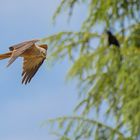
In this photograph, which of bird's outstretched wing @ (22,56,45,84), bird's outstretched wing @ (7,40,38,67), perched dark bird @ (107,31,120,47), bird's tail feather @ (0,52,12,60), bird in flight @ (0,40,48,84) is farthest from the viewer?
bird's outstretched wing @ (22,56,45,84)

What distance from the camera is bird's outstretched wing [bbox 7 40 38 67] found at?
602cm

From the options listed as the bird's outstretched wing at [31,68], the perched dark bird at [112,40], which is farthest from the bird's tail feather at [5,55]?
the perched dark bird at [112,40]

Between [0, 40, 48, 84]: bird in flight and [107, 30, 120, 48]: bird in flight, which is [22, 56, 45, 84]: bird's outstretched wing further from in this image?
[107, 30, 120, 48]: bird in flight

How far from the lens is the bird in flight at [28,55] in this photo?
628 cm

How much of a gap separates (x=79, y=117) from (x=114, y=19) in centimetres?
80

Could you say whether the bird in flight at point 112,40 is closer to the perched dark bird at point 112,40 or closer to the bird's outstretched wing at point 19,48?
the perched dark bird at point 112,40

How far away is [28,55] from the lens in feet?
23.0

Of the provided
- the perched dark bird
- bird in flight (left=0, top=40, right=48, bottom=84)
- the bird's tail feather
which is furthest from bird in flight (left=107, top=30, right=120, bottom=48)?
the bird's tail feather

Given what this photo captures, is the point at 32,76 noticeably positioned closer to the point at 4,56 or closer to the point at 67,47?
the point at 4,56

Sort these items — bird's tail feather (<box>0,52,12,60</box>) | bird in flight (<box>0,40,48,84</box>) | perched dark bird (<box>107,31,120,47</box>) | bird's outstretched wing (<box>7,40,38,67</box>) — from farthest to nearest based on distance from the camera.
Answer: bird's tail feather (<box>0,52,12,60</box>) → bird in flight (<box>0,40,48,84</box>) → bird's outstretched wing (<box>7,40,38,67</box>) → perched dark bird (<box>107,31,120,47</box>)

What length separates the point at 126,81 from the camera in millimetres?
5273

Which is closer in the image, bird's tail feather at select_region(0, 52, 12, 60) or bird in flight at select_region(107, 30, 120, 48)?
bird in flight at select_region(107, 30, 120, 48)

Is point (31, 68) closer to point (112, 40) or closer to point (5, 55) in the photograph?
point (5, 55)

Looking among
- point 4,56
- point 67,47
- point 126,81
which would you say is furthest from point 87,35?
point 4,56
